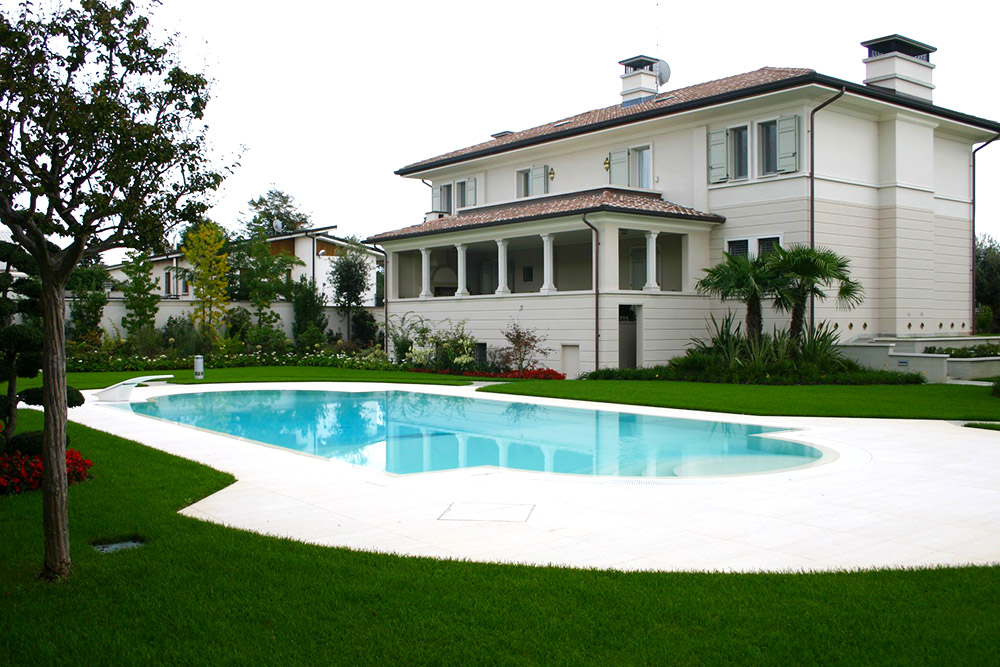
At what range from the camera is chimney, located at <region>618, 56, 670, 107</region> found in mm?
32156

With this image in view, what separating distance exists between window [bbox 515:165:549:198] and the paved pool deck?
21171 mm

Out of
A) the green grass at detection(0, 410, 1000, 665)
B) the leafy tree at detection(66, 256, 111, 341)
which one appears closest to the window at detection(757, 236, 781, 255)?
the green grass at detection(0, 410, 1000, 665)

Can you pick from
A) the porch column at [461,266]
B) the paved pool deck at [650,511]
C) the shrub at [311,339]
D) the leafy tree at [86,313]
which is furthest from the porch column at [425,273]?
the paved pool deck at [650,511]

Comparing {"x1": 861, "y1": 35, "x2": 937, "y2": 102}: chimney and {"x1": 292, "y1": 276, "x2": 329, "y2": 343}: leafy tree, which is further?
{"x1": 292, "y1": 276, "x2": 329, "y2": 343}: leafy tree

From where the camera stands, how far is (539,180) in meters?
32.1

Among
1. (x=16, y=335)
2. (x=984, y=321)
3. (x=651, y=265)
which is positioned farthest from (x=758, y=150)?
(x=16, y=335)

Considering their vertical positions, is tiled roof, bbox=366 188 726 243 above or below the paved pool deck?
above

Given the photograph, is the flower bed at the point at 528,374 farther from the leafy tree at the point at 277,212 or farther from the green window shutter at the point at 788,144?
the leafy tree at the point at 277,212

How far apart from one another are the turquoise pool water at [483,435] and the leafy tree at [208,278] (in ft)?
46.6

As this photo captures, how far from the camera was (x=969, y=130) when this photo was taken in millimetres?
28406

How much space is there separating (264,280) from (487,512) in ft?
100

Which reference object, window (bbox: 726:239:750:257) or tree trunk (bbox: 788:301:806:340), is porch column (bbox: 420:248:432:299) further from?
tree trunk (bbox: 788:301:806:340)

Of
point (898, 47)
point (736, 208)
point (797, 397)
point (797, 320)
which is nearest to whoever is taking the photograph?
point (797, 397)

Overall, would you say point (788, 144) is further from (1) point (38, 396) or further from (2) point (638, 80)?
(1) point (38, 396)
